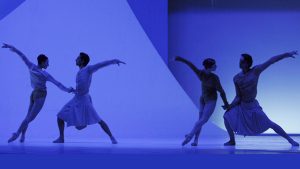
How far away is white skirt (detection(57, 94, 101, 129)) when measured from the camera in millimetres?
7727

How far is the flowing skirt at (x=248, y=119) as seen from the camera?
7.07 metres

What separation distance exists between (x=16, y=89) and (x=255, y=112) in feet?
21.9

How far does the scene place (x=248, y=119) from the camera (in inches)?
281

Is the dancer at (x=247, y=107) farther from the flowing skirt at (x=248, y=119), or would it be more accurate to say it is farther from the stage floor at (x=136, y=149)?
the stage floor at (x=136, y=149)

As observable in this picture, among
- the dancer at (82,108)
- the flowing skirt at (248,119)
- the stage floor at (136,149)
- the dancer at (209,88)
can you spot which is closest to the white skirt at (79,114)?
the dancer at (82,108)

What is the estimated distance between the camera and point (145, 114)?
1190 centimetres

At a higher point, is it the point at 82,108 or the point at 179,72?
the point at 179,72

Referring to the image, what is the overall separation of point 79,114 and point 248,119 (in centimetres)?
245

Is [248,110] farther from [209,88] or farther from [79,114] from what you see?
[79,114]

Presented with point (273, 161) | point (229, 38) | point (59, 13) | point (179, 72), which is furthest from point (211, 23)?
point (273, 161)

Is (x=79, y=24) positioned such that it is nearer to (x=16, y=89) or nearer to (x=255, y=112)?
(x=16, y=89)

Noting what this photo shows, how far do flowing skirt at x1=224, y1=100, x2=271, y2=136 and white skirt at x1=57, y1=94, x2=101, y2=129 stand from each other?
1.97 meters

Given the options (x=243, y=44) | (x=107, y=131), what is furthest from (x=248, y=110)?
(x=243, y=44)

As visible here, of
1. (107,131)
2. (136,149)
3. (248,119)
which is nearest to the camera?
(136,149)
